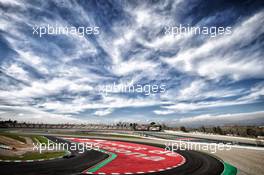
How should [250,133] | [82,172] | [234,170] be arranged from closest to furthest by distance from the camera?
[82,172] < [234,170] < [250,133]

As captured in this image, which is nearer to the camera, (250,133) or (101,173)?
(101,173)

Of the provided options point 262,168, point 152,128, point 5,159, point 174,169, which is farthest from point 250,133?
point 5,159

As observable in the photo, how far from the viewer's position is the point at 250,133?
205ft

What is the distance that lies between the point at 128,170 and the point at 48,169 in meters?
6.56

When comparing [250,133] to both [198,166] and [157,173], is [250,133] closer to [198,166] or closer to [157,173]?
[198,166]

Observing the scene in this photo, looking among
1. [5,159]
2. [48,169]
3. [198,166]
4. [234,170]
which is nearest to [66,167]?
[48,169]

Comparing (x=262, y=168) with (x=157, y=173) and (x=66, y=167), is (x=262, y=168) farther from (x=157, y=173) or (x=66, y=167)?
(x=66, y=167)

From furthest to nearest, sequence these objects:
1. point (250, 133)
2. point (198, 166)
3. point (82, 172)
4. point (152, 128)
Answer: point (152, 128)
point (250, 133)
point (198, 166)
point (82, 172)

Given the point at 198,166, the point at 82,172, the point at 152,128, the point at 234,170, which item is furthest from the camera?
the point at 152,128

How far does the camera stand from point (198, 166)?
57.1 feet

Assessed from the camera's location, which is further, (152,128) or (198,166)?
(152,128)

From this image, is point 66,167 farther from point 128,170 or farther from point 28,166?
point 128,170

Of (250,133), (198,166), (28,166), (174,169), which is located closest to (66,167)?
(28,166)

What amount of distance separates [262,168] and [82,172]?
50.1 feet
